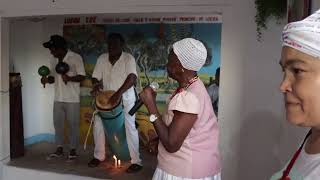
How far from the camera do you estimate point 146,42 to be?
434 centimetres

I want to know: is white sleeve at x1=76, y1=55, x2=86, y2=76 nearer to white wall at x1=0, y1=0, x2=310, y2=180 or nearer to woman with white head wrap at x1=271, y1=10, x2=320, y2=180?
white wall at x1=0, y1=0, x2=310, y2=180

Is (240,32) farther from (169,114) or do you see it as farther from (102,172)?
(102,172)

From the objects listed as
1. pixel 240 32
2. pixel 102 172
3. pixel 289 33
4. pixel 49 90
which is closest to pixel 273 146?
pixel 240 32

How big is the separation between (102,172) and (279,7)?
7.71 ft

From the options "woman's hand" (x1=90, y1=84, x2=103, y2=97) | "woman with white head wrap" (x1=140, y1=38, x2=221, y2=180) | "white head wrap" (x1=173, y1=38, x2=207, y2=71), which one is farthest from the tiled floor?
"white head wrap" (x1=173, y1=38, x2=207, y2=71)

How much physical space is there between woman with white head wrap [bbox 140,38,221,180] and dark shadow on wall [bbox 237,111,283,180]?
3.42 ft

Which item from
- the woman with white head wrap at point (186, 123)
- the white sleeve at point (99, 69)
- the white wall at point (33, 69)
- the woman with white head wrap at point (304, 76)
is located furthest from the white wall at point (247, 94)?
the white wall at point (33, 69)

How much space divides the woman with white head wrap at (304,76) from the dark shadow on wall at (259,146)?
Answer: 76.7 inches

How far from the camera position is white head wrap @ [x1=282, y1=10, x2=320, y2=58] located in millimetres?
738

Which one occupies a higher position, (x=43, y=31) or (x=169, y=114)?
(x=43, y=31)

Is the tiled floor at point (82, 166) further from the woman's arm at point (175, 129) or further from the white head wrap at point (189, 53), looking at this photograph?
the white head wrap at point (189, 53)

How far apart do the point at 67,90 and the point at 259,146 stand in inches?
98.1

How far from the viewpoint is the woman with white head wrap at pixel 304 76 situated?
0.74m

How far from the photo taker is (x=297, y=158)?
896mm
